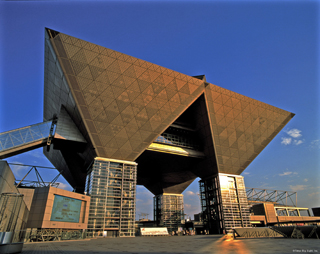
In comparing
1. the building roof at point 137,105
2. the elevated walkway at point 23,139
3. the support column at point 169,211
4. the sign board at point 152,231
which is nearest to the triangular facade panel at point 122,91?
the building roof at point 137,105

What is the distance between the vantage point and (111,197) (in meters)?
35.7

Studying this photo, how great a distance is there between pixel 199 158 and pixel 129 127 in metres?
19.3

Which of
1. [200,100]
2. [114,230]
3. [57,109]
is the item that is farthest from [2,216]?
[200,100]

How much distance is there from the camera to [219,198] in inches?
1781

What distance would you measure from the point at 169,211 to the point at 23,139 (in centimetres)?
4657

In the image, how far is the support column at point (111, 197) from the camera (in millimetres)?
33500

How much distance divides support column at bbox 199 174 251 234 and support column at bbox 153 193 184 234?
17331mm

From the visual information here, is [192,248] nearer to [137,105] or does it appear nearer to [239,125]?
[137,105]

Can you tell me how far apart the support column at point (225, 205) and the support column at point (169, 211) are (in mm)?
17331

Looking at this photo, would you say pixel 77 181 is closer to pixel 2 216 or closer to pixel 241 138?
pixel 241 138

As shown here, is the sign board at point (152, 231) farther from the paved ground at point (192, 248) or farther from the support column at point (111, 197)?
the paved ground at point (192, 248)

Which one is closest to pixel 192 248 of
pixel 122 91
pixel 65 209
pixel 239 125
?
pixel 65 209

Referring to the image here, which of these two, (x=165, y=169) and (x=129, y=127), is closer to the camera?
(x=129, y=127)

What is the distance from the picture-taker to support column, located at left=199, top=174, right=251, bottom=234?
43.4 meters
